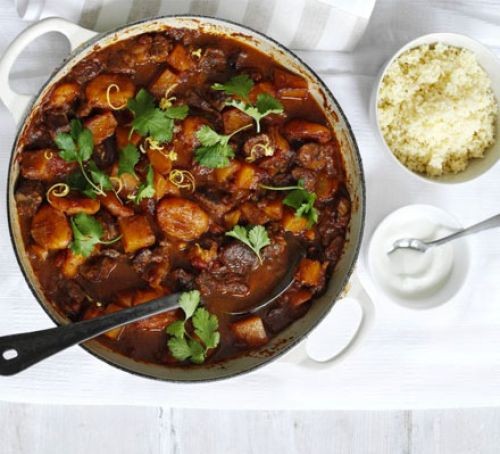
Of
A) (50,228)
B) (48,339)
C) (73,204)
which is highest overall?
(73,204)

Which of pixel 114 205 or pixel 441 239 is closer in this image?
pixel 114 205

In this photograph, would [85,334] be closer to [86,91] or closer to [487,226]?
[86,91]

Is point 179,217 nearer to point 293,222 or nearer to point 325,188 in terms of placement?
point 293,222

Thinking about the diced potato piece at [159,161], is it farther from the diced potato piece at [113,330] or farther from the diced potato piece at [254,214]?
the diced potato piece at [113,330]

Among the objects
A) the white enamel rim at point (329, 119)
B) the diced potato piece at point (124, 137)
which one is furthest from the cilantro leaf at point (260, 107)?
the diced potato piece at point (124, 137)

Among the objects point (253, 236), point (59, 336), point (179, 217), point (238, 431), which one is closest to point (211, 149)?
point (179, 217)
